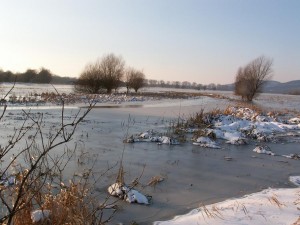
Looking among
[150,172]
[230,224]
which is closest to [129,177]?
[150,172]

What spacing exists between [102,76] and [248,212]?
4585 cm


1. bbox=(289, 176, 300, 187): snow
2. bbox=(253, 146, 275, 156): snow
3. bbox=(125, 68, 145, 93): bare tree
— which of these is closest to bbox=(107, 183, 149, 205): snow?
bbox=(289, 176, 300, 187): snow

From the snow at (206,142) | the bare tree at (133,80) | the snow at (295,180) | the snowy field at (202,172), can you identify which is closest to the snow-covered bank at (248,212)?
the snowy field at (202,172)

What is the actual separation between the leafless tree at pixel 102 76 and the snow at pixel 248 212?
42.9 m

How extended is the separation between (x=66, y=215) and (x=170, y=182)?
363 centimetres

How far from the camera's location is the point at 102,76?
49.5m

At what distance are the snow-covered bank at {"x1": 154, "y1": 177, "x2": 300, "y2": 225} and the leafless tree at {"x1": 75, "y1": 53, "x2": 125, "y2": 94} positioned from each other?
42.9 metres

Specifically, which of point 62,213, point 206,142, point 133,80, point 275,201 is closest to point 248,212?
point 275,201

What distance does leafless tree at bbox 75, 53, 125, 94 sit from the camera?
155 feet

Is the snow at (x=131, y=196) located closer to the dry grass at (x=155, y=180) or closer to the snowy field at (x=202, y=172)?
the snowy field at (x=202, y=172)

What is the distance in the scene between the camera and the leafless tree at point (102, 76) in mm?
47094

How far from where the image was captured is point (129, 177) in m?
7.12

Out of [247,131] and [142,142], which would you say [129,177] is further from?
[247,131]

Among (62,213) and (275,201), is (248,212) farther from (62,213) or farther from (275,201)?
(62,213)
